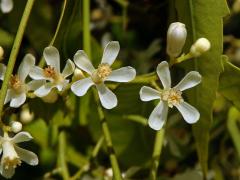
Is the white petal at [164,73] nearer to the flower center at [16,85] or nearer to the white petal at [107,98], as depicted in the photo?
the white petal at [107,98]

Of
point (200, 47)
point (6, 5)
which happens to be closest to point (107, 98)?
point (200, 47)

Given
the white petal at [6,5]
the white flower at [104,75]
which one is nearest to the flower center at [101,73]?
the white flower at [104,75]

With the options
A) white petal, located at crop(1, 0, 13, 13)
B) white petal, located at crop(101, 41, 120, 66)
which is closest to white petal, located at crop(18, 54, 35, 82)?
white petal, located at crop(101, 41, 120, 66)

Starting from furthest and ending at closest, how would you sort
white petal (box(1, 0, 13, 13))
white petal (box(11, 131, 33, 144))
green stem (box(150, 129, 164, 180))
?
white petal (box(1, 0, 13, 13)) → green stem (box(150, 129, 164, 180)) → white petal (box(11, 131, 33, 144))

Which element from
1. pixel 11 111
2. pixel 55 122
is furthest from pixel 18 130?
pixel 55 122

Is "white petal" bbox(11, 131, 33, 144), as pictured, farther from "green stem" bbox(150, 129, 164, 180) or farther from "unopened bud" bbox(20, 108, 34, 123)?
"unopened bud" bbox(20, 108, 34, 123)

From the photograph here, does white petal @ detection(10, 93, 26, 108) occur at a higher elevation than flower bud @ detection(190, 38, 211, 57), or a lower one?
lower

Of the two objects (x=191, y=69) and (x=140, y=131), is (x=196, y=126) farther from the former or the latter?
(x=140, y=131)
